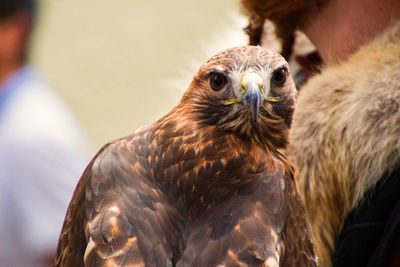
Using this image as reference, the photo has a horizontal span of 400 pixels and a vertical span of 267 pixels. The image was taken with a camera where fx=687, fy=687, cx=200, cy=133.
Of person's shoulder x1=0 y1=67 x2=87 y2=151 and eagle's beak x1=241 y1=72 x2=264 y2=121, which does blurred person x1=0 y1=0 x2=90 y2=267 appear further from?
eagle's beak x1=241 y1=72 x2=264 y2=121

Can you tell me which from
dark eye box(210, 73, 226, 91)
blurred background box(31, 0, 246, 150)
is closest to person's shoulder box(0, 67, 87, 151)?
dark eye box(210, 73, 226, 91)

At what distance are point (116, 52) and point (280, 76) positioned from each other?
7.10m

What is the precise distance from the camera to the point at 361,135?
6.68ft

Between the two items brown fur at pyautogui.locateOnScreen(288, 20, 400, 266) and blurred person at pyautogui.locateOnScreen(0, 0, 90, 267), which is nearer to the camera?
brown fur at pyautogui.locateOnScreen(288, 20, 400, 266)

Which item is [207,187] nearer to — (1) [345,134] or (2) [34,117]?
(1) [345,134]

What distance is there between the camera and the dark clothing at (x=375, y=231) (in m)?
1.99

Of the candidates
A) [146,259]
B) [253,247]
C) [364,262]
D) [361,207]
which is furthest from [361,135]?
[146,259]

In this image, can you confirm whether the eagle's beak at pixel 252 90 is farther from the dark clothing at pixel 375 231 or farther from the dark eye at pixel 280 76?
the dark clothing at pixel 375 231

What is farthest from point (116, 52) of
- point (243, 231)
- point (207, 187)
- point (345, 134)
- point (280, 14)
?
point (243, 231)

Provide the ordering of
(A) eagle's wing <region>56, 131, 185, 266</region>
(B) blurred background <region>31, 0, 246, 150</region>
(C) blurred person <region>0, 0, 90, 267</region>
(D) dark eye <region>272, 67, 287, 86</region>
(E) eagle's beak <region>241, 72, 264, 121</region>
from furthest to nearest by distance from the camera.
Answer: (B) blurred background <region>31, 0, 246, 150</region> → (C) blurred person <region>0, 0, 90, 267</region> → (D) dark eye <region>272, 67, 287, 86</region> → (E) eagle's beak <region>241, 72, 264, 121</region> → (A) eagle's wing <region>56, 131, 185, 266</region>

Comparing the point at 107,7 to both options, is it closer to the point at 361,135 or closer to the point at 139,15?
the point at 139,15

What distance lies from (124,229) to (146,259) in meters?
0.09

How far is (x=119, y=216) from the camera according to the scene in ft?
5.49

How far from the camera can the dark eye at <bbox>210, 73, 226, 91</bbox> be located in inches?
72.7
